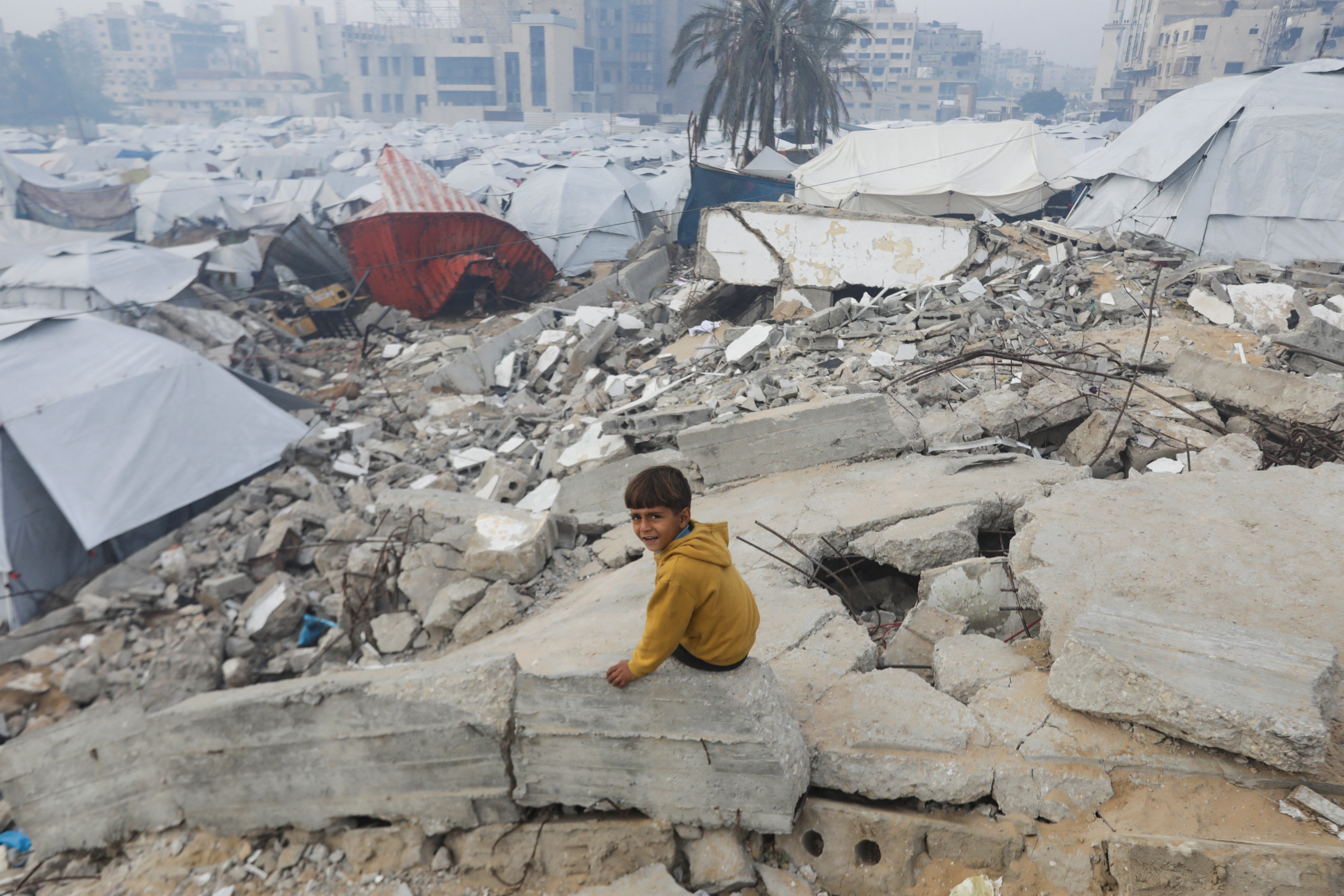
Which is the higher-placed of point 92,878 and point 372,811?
point 372,811

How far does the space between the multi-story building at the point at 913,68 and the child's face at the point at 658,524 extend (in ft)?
260

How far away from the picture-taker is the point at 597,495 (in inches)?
207

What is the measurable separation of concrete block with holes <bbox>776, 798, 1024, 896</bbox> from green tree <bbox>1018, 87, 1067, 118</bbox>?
87.6 m

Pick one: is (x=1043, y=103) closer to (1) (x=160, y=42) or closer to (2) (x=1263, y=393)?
(2) (x=1263, y=393)

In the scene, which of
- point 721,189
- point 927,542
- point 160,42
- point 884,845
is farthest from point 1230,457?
point 160,42

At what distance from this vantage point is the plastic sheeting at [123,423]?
6137 mm

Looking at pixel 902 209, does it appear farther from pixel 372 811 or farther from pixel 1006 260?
pixel 372 811

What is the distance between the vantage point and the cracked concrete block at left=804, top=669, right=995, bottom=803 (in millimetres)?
2137

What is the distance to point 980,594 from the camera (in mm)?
3109

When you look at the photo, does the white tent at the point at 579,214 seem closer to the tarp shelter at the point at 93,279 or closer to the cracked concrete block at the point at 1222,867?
the tarp shelter at the point at 93,279

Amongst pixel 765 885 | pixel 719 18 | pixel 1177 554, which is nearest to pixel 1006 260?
pixel 1177 554

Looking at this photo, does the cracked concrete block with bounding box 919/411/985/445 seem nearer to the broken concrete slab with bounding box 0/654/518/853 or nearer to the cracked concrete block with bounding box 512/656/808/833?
the cracked concrete block with bounding box 512/656/808/833

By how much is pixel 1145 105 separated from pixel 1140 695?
239ft

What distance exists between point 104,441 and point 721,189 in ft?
41.5
